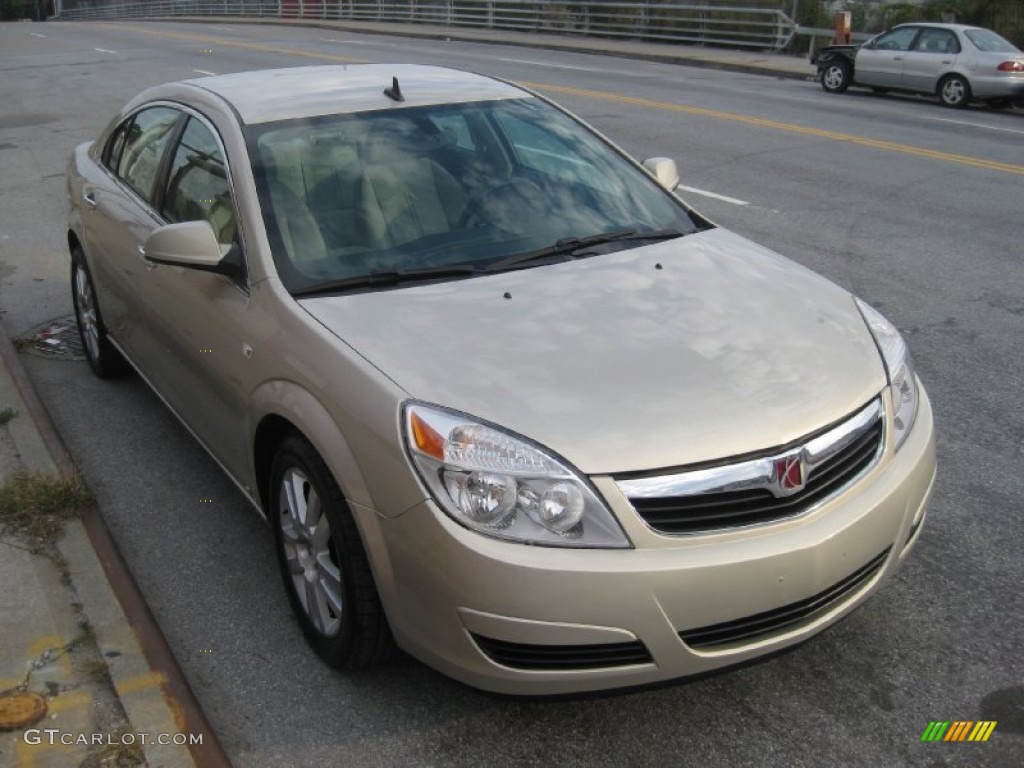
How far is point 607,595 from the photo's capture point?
2713 millimetres

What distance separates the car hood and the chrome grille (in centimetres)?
4

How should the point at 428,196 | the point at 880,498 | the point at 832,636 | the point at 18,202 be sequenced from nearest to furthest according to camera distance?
the point at 880,498 → the point at 832,636 → the point at 428,196 → the point at 18,202

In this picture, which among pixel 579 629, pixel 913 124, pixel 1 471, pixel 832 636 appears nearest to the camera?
pixel 579 629

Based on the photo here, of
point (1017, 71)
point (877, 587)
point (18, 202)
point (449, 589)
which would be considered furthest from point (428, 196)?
point (1017, 71)

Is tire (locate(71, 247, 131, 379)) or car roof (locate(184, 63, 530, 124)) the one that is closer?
car roof (locate(184, 63, 530, 124))

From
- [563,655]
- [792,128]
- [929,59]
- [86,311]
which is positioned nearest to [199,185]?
[86,311]

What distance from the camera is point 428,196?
402 cm

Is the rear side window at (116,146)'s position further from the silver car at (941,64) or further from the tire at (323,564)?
the silver car at (941,64)

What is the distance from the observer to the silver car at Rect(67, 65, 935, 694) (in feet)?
9.14

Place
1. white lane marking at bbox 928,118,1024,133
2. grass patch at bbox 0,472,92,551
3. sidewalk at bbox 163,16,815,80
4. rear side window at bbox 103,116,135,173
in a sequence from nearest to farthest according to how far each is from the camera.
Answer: grass patch at bbox 0,472,92,551 → rear side window at bbox 103,116,135,173 → white lane marking at bbox 928,118,1024,133 → sidewalk at bbox 163,16,815,80

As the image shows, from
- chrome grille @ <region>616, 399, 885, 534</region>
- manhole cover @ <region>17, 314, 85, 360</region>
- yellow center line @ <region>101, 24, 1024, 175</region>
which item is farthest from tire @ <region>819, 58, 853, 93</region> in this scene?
chrome grille @ <region>616, 399, 885, 534</region>

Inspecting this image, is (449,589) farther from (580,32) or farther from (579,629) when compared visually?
(580,32)

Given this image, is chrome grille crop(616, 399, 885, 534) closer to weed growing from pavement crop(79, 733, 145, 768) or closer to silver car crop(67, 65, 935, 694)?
silver car crop(67, 65, 935, 694)

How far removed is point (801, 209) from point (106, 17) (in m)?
71.7
